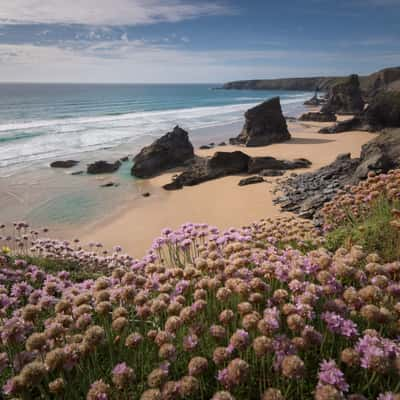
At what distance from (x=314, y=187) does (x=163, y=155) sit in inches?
492

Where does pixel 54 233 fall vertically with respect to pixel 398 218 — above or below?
below

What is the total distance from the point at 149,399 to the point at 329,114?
5227 cm

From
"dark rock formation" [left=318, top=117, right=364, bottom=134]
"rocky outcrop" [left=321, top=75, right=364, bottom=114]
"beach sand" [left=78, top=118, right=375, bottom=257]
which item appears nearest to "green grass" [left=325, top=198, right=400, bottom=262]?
"beach sand" [left=78, top=118, right=375, bottom=257]

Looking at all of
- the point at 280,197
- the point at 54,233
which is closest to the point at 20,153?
the point at 54,233

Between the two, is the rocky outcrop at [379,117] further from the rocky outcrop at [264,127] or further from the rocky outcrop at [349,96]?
the rocky outcrop at [349,96]

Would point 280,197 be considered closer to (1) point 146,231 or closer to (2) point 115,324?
(1) point 146,231

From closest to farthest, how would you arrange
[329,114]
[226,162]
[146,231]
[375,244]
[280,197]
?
[375,244] → [146,231] → [280,197] → [226,162] → [329,114]

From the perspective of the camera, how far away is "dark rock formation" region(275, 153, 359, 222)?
38.1 ft

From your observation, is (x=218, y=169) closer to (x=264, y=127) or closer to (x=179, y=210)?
(x=179, y=210)

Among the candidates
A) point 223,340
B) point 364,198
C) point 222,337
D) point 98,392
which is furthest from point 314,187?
point 98,392

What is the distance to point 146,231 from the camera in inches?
482

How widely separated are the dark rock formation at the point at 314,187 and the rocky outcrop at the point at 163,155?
32.8 feet

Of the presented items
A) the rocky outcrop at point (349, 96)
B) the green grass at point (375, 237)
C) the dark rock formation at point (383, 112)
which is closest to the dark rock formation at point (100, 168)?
the green grass at point (375, 237)

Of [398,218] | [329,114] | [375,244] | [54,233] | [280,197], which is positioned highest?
[329,114]
